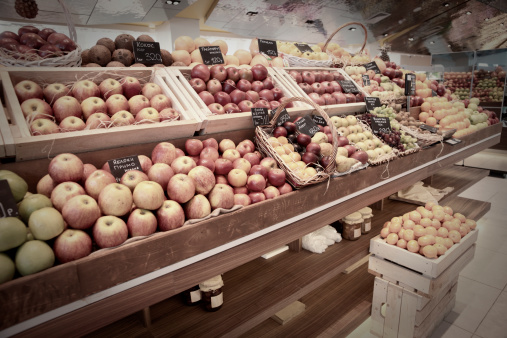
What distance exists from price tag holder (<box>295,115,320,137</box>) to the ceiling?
529cm

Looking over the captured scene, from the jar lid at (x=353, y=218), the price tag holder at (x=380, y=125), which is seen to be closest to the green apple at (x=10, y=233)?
the jar lid at (x=353, y=218)

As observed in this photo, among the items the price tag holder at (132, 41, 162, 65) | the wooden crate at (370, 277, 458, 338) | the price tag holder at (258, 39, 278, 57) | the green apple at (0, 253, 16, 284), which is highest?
the price tag holder at (258, 39, 278, 57)

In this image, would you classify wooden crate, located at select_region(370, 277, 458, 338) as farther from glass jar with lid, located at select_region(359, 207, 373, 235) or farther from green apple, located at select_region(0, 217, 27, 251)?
green apple, located at select_region(0, 217, 27, 251)

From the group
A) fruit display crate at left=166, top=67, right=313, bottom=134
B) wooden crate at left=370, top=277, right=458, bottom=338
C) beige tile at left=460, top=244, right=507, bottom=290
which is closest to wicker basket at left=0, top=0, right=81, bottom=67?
fruit display crate at left=166, top=67, right=313, bottom=134

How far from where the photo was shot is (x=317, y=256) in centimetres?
224

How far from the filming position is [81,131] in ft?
4.56

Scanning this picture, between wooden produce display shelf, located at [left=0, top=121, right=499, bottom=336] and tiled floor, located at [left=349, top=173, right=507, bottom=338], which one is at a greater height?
wooden produce display shelf, located at [left=0, top=121, right=499, bottom=336]

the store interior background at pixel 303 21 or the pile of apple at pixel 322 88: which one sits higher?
the store interior background at pixel 303 21

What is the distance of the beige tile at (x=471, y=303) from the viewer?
8.40 ft

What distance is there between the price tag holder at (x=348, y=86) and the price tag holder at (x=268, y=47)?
716 millimetres

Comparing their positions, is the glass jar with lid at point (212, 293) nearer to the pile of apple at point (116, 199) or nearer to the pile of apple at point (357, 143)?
the pile of apple at point (116, 199)

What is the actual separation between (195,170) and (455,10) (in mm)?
10797

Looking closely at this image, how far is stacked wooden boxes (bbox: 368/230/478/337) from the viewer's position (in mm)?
2088

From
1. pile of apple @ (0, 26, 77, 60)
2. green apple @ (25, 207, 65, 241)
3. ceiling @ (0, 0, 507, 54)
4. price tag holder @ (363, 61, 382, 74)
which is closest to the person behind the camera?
green apple @ (25, 207, 65, 241)
